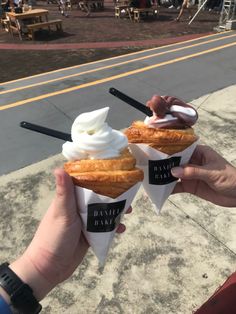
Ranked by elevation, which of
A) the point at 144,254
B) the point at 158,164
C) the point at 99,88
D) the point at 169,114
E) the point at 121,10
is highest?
the point at 169,114

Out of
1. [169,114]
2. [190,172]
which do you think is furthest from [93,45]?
[190,172]

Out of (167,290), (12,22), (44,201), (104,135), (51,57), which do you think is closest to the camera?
(104,135)

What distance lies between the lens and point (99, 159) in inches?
75.8

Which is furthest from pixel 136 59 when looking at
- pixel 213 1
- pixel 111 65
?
pixel 213 1

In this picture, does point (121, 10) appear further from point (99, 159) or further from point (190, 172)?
point (99, 159)

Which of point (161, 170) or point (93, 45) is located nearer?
point (161, 170)

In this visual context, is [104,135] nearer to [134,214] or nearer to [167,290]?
[167,290]

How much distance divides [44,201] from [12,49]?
1138 cm

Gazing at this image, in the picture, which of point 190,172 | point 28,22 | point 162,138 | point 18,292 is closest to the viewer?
point 18,292

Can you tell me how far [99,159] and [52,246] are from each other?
572 millimetres

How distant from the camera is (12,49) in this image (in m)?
13.9

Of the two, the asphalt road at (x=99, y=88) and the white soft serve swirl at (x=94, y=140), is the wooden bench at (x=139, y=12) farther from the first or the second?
the white soft serve swirl at (x=94, y=140)

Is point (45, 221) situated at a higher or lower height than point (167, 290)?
higher

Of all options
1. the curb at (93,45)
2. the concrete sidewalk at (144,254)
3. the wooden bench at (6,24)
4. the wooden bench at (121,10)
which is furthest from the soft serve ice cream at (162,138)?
the wooden bench at (121,10)
